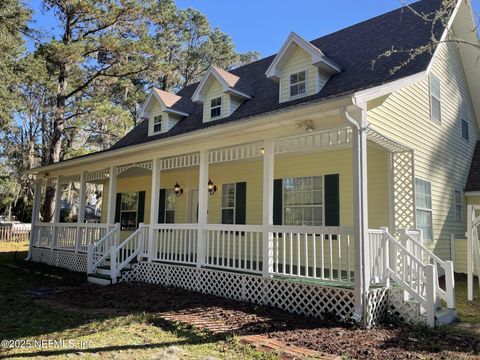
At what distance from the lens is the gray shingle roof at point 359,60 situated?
28.4 feet

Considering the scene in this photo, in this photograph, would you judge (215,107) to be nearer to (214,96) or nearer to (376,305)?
(214,96)

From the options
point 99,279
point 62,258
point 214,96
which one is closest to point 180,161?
point 214,96

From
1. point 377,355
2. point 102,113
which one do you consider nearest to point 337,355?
point 377,355

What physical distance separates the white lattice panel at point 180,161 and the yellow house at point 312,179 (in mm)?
34

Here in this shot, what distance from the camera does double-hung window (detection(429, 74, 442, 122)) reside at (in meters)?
10.3

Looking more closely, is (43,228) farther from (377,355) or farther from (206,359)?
(377,355)

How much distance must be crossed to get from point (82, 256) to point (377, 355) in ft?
32.2

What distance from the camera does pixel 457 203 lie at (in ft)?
37.2

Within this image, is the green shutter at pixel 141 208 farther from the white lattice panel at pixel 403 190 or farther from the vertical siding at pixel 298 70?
the white lattice panel at pixel 403 190

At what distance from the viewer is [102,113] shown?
19.7 meters

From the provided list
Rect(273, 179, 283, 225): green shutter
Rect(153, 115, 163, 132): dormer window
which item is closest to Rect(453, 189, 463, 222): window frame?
Rect(273, 179, 283, 225): green shutter

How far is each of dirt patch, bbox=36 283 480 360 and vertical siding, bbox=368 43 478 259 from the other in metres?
3.81

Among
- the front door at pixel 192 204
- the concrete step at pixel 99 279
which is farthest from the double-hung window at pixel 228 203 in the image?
the concrete step at pixel 99 279

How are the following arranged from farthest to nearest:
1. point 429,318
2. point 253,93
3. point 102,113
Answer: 1. point 102,113
2. point 253,93
3. point 429,318
